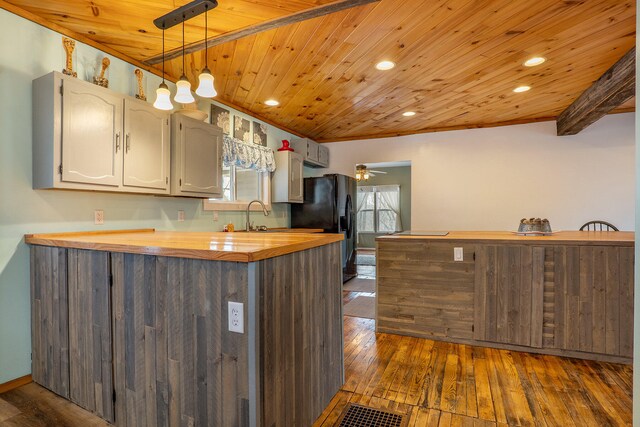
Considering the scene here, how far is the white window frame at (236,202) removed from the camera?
369cm

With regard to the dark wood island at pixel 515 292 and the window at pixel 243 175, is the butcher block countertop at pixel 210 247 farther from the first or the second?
the window at pixel 243 175

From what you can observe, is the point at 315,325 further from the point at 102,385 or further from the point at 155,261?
the point at 102,385

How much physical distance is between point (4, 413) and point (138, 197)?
1650mm

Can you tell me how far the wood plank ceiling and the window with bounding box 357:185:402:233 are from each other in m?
5.22

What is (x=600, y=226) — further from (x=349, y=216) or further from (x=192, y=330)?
(x=192, y=330)

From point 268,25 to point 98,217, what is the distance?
1957mm

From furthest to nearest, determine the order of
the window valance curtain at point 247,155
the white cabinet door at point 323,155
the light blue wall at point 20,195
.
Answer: the white cabinet door at point 323,155 < the window valance curtain at point 247,155 < the light blue wall at point 20,195

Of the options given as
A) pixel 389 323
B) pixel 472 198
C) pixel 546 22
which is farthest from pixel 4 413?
pixel 472 198

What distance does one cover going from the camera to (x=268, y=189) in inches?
187

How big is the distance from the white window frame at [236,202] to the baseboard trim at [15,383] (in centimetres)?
194

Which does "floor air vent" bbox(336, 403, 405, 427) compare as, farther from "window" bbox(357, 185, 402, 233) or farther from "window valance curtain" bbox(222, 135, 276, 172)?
"window" bbox(357, 185, 402, 233)

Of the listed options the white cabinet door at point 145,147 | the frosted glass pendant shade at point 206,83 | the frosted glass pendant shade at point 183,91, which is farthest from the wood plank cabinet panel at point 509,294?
the white cabinet door at point 145,147

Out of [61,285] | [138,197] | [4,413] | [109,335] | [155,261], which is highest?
[138,197]

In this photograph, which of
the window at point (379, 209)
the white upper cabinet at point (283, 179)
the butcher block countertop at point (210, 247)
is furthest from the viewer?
the window at point (379, 209)
